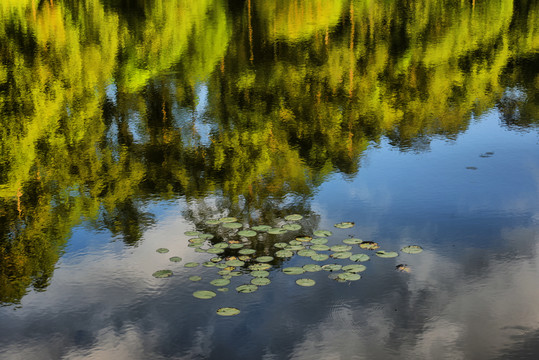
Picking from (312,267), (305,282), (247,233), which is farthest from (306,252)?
(247,233)

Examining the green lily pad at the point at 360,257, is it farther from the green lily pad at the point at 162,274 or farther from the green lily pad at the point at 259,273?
the green lily pad at the point at 162,274

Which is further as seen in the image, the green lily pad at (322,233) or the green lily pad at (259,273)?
the green lily pad at (322,233)

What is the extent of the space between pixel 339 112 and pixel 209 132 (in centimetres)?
503

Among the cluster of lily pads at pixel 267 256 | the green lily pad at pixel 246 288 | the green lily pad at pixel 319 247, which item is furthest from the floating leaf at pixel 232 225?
the green lily pad at pixel 246 288

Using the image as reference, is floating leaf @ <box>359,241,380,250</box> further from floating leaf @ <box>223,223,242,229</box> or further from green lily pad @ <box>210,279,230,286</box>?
green lily pad @ <box>210,279,230,286</box>

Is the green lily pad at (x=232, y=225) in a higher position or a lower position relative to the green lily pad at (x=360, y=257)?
higher

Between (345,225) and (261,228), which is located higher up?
(261,228)

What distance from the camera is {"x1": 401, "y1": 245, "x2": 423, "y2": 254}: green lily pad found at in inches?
474

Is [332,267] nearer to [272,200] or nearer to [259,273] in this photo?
[259,273]

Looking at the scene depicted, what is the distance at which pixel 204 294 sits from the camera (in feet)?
35.1

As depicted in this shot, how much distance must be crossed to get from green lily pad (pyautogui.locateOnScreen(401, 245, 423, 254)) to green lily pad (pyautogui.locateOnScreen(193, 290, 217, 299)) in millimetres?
3786

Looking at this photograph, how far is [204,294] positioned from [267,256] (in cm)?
162

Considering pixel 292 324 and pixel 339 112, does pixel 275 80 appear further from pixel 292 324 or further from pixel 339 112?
pixel 292 324

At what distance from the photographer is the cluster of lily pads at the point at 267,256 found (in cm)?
1103
